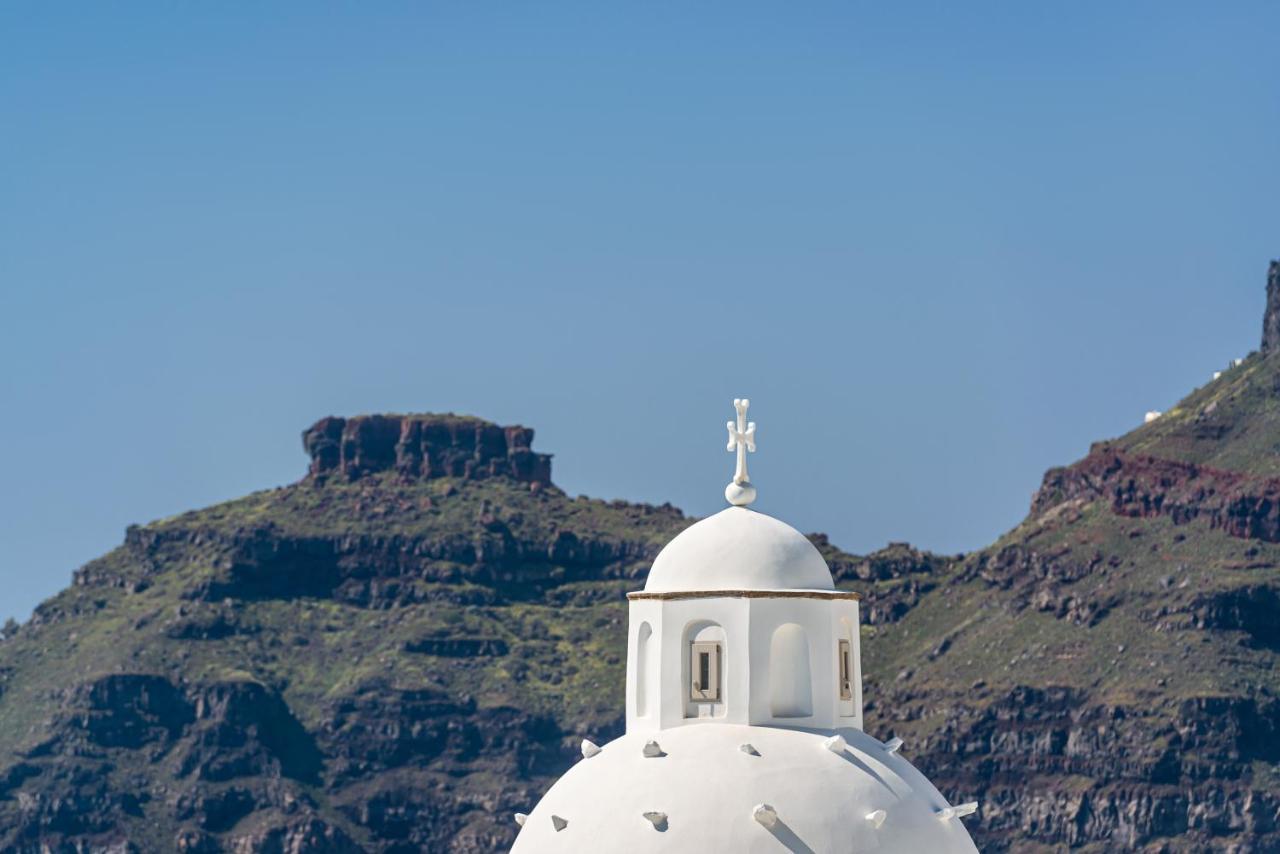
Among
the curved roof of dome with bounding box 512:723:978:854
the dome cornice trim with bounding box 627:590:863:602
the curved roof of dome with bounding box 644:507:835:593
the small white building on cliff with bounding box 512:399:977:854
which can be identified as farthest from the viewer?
the curved roof of dome with bounding box 644:507:835:593

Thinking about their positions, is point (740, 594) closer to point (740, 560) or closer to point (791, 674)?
point (740, 560)

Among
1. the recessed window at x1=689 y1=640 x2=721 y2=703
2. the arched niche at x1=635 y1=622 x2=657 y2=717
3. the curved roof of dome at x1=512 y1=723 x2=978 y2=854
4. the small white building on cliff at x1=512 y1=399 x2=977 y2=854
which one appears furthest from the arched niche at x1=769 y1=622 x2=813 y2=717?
the arched niche at x1=635 y1=622 x2=657 y2=717

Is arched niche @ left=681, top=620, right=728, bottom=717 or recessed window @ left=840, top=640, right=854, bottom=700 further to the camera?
recessed window @ left=840, top=640, right=854, bottom=700

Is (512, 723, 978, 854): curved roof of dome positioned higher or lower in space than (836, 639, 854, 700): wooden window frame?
lower

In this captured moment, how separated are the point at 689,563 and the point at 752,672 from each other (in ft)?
6.67

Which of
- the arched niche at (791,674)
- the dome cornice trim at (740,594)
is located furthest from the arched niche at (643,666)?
the arched niche at (791,674)

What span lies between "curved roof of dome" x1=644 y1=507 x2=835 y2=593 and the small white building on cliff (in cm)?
2

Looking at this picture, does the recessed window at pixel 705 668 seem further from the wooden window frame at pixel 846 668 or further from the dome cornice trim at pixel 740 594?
the wooden window frame at pixel 846 668

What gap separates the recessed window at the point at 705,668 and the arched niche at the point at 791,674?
0.91 metres

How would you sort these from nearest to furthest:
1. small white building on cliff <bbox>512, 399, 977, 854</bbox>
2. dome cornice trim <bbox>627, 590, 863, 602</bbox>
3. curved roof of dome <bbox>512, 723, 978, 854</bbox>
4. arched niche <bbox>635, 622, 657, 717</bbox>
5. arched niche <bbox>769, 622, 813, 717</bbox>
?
curved roof of dome <bbox>512, 723, 978, 854</bbox> → small white building on cliff <bbox>512, 399, 977, 854</bbox> → dome cornice trim <bbox>627, 590, 863, 602</bbox> → arched niche <bbox>769, 622, 813, 717</bbox> → arched niche <bbox>635, 622, 657, 717</bbox>

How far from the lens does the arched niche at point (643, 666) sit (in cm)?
5444

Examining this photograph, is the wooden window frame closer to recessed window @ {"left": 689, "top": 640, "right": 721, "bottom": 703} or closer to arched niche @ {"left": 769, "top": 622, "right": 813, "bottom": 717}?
arched niche @ {"left": 769, "top": 622, "right": 813, "bottom": 717}

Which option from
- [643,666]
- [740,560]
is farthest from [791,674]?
[643,666]

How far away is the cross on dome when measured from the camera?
55.3 metres
